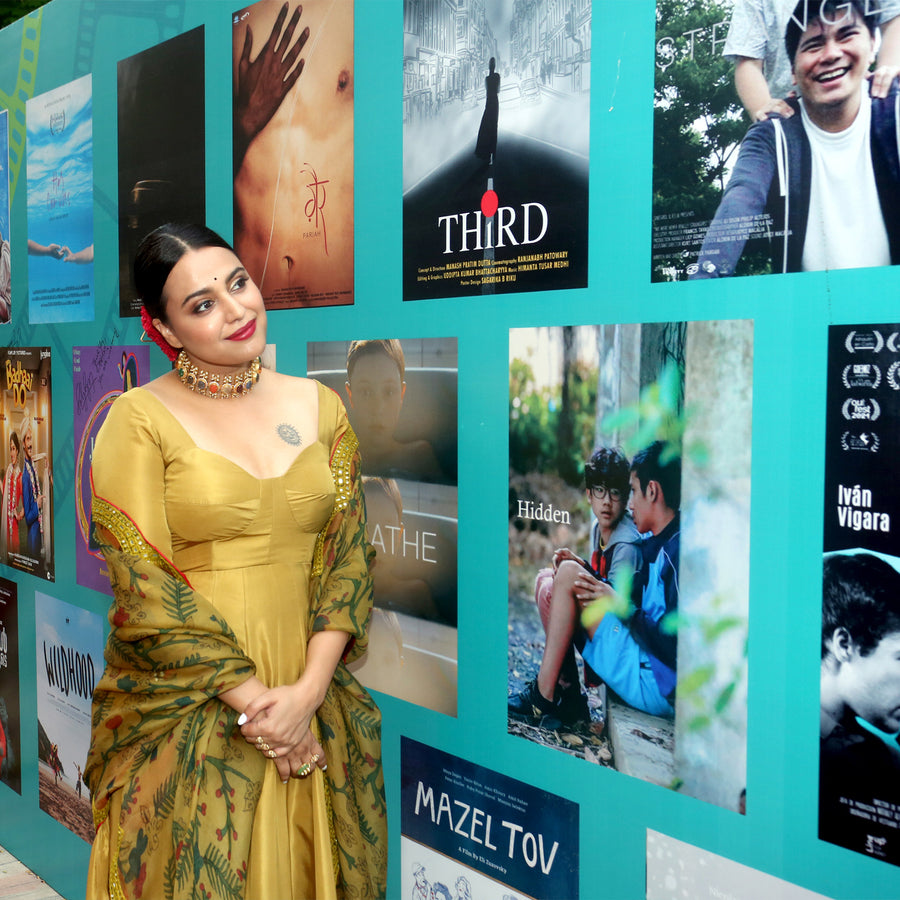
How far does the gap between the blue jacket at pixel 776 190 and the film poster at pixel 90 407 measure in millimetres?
1781

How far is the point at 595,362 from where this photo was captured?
1.63m

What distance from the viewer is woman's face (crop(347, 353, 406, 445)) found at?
200 centimetres

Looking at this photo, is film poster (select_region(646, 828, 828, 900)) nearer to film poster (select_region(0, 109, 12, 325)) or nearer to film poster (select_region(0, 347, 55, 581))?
film poster (select_region(0, 347, 55, 581))

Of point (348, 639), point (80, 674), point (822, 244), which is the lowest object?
point (80, 674)

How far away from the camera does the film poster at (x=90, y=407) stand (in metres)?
2.73

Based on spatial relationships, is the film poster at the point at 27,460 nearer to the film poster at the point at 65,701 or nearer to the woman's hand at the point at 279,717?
the film poster at the point at 65,701

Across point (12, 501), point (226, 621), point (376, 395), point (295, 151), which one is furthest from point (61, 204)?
point (226, 621)

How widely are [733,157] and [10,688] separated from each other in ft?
9.85

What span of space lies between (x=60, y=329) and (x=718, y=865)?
2.44 metres

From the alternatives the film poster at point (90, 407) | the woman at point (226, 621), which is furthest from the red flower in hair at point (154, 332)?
the film poster at point (90, 407)

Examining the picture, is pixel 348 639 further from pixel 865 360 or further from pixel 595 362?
pixel 865 360

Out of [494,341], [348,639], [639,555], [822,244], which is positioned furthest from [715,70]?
[348,639]

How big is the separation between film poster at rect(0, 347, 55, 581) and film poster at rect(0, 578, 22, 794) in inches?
5.6

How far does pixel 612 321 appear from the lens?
5.26ft
